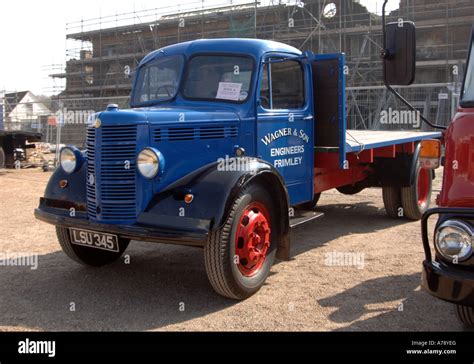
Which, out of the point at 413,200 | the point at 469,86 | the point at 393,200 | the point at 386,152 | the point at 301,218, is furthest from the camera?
A: the point at 393,200

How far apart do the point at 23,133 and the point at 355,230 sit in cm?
1368

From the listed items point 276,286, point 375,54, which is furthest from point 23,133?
point 375,54

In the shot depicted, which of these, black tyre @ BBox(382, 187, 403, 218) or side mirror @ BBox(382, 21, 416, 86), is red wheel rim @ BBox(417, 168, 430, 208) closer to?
black tyre @ BBox(382, 187, 403, 218)

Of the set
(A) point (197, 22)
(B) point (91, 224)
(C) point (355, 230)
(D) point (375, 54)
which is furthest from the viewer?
(A) point (197, 22)

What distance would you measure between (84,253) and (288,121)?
259 cm

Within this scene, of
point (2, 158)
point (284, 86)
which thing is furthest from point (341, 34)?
point (284, 86)

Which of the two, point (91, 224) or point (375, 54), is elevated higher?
point (375, 54)

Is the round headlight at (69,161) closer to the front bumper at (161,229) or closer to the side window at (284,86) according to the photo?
the front bumper at (161,229)

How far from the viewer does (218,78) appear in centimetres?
543

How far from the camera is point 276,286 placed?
200 inches

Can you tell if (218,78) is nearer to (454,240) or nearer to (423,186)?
(454,240)

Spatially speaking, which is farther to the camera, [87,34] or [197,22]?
[87,34]

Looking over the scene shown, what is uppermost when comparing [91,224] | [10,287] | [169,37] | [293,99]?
[169,37]

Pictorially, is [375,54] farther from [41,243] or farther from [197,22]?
[41,243]
